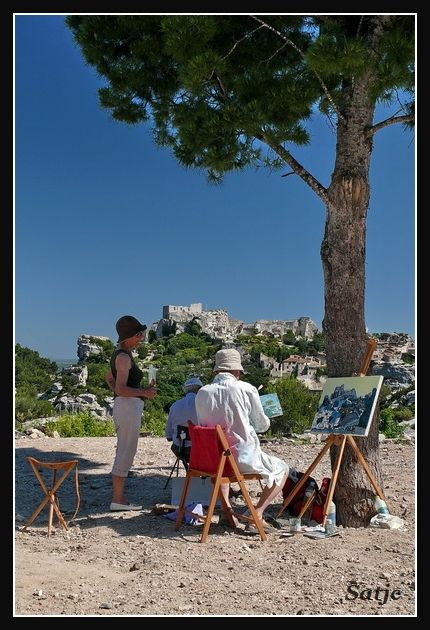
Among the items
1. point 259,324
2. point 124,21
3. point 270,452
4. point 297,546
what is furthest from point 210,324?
point 297,546

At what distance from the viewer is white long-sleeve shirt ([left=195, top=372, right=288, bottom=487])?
4.77m

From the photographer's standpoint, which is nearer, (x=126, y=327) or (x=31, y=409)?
(x=126, y=327)

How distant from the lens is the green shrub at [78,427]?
10453 millimetres

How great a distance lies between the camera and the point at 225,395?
479 centimetres

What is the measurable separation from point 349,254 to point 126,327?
74.2 inches

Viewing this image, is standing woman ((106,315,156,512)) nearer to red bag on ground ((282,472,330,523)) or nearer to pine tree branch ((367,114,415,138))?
red bag on ground ((282,472,330,523))

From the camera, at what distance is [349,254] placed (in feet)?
18.0

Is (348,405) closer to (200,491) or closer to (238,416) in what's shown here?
(238,416)

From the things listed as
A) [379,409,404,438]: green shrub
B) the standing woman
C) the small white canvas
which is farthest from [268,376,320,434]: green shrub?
the standing woman

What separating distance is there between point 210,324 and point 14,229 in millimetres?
24848

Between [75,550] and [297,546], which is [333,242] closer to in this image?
[297,546]

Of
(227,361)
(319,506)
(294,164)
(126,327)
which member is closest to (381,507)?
(319,506)

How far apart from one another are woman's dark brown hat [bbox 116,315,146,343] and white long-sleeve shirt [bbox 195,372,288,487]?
0.89 m

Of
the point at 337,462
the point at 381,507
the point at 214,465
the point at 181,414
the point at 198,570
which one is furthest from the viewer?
the point at 181,414
